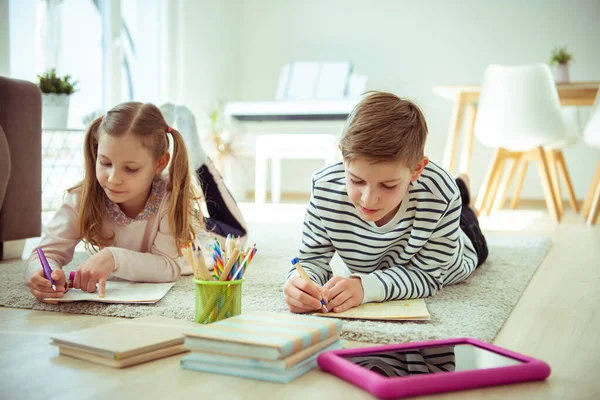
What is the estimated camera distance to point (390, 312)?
112 centimetres

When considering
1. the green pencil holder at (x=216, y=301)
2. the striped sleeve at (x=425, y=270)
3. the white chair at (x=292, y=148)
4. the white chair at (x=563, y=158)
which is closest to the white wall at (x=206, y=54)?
the white chair at (x=292, y=148)

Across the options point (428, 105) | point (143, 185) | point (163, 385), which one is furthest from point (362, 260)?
point (428, 105)

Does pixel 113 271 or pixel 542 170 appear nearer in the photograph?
pixel 113 271

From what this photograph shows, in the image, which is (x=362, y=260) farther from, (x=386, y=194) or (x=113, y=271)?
(x=113, y=271)

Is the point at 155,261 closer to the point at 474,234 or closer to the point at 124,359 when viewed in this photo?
the point at 124,359

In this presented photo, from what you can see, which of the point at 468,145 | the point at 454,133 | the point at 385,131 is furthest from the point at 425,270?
the point at 468,145

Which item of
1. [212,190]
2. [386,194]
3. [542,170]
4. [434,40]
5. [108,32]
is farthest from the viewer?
[434,40]

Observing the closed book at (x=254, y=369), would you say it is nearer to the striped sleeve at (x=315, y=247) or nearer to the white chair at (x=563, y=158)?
the striped sleeve at (x=315, y=247)

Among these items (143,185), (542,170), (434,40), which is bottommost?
(542,170)

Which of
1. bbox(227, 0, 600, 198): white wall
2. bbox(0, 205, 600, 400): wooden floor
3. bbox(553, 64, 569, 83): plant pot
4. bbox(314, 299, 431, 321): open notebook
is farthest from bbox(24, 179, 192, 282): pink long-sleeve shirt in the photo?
bbox(227, 0, 600, 198): white wall

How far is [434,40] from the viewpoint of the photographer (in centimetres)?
451

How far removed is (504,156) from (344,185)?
2433 mm

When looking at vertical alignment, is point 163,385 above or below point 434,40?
below

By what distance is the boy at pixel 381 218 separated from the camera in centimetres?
108
